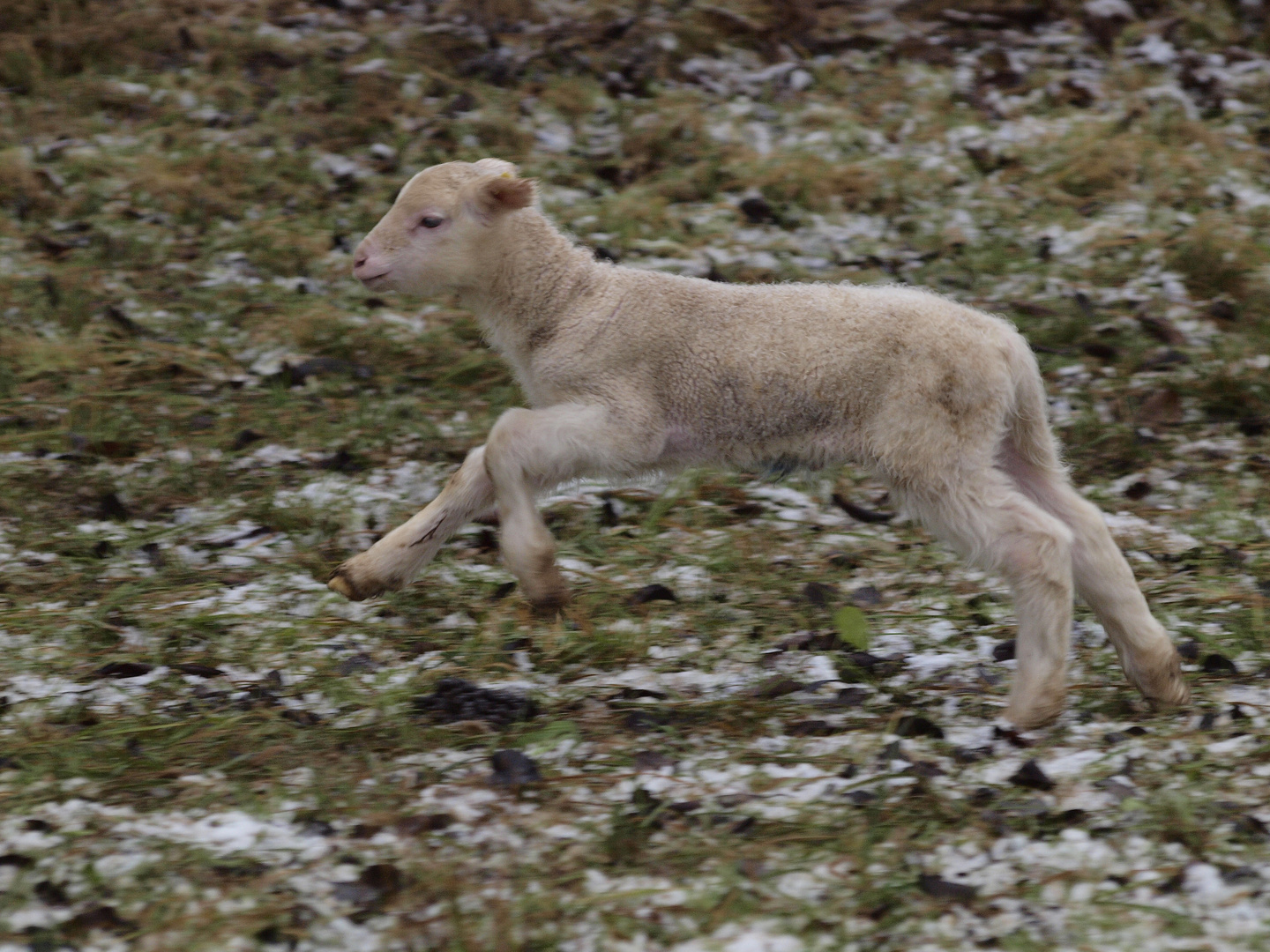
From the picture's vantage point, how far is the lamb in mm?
3775

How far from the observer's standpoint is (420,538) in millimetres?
4195

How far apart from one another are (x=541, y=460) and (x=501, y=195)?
2.57ft

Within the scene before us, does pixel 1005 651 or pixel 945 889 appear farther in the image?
pixel 1005 651

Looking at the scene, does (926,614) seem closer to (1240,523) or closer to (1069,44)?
(1240,523)

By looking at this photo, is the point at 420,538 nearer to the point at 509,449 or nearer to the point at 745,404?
the point at 509,449

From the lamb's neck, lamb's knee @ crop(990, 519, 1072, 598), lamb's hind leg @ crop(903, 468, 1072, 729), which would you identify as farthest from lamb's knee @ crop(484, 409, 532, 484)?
lamb's knee @ crop(990, 519, 1072, 598)

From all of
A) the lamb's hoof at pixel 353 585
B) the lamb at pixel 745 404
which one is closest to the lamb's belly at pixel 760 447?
the lamb at pixel 745 404

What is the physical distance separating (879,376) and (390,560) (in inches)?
55.8

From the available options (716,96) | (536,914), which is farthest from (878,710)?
(716,96)

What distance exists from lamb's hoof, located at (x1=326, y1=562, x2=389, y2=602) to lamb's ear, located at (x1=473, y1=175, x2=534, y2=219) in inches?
41.4

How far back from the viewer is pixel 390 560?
4.20 meters

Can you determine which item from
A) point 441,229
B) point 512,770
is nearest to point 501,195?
point 441,229

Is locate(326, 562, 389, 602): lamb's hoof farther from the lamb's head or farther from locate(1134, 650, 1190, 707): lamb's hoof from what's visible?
locate(1134, 650, 1190, 707): lamb's hoof

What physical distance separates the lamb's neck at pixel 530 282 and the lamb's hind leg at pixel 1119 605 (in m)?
1.42
